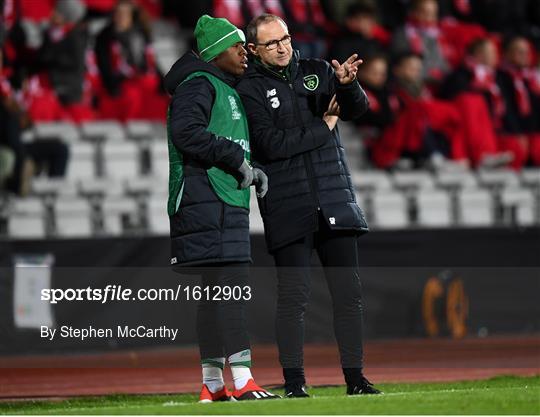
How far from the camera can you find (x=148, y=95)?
14562 mm

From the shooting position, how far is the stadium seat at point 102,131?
13.6 m

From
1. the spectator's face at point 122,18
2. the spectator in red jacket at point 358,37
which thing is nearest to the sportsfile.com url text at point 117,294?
the spectator's face at point 122,18

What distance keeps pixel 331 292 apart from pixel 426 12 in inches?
416

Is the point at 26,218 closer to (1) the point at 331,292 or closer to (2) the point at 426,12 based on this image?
(1) the point at 331,292

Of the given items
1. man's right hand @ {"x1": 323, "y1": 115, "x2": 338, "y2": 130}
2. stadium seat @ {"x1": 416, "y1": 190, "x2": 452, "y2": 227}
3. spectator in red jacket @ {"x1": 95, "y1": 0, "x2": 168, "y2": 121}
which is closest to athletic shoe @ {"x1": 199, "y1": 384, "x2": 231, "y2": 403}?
man's right hand @ {"x1": 323, "y1": 115, "x2": 338, "y2": 130}

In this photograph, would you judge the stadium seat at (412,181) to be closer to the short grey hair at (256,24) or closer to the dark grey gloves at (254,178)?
the short grey hair at (256,24)

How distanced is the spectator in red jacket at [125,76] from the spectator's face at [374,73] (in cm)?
225

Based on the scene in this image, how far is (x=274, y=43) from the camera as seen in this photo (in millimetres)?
7074

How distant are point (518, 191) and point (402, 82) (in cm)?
188

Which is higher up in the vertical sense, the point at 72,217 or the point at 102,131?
the point at 102,131

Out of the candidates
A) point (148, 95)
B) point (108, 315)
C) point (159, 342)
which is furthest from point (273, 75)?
point (148, 95)

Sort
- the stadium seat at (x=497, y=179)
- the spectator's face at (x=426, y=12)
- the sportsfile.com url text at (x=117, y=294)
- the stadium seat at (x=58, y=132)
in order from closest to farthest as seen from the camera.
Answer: the sportsfile.com url text at (x=117, y=294) < the stadium seat at (x=58, y=132) < the stadium seat at (x=497, y=179) < the spectator's face at (x=426, y=12)

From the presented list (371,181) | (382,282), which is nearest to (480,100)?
(371,181)

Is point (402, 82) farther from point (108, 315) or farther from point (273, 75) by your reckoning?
point (273, 75)
